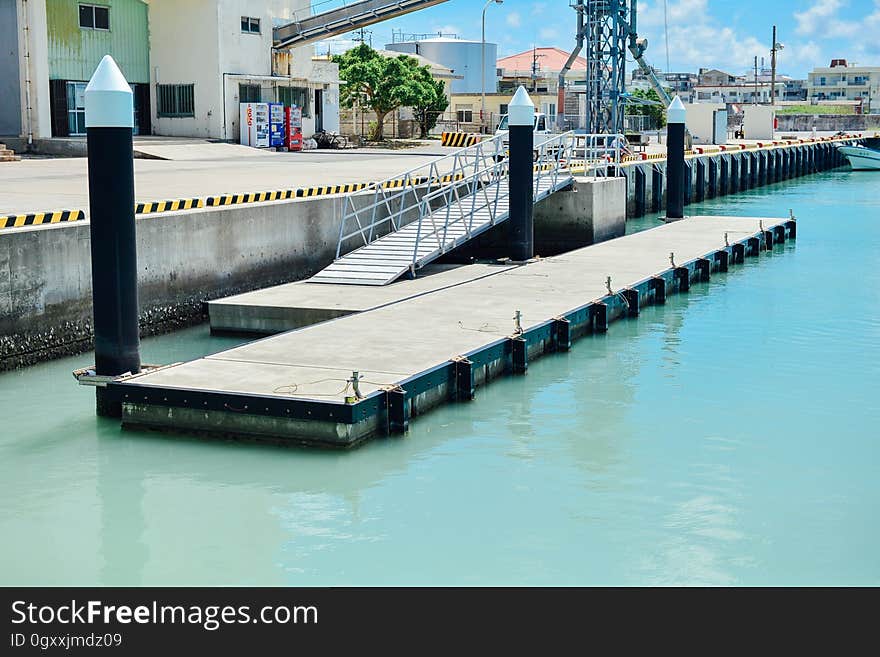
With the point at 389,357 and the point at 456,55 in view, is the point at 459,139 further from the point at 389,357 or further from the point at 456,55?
the point at 456,55

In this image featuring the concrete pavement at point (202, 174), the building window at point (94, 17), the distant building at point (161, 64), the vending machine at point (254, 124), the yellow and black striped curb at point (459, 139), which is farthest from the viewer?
the yellow and black striped curb at point (459, 139)

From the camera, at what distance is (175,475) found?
12.9 meters

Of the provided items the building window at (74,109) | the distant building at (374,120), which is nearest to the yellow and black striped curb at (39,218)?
the building window at (74,109)

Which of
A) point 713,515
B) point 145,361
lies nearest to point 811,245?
→ point 145,361

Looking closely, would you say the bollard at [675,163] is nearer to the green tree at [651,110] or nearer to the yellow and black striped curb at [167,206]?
the yellow and black striped curb at [167,206]

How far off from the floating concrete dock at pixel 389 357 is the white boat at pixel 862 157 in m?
54.5

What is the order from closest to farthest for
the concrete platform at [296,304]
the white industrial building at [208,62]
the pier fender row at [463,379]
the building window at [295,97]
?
the pier fender row at [463,379] → the concrete platform at [296,304] → the white industrial building at [208,62] → the building window at [295,97]

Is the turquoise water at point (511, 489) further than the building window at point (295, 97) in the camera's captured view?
No

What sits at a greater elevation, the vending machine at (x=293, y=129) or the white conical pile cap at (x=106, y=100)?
the vending machine at (x=293, y=129)

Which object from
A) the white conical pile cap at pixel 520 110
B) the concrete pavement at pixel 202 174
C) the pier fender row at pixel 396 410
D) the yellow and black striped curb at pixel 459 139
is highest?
the yellow and black striped curb at pixel 459 139

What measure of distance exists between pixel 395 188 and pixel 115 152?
12958mm

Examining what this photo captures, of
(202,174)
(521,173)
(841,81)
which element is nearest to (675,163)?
(521,173)

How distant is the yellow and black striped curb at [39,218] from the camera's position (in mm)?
18250
